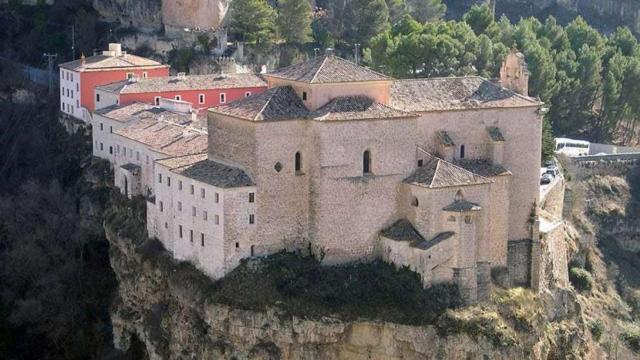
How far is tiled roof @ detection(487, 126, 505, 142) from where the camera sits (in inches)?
1922

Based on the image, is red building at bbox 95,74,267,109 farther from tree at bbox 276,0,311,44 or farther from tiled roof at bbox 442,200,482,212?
tiled roof at bbox 442,200,482,212

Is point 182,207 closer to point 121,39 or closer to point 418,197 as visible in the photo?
point 418,197

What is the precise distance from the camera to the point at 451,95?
4928cm

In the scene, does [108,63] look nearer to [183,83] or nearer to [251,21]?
[183,83]

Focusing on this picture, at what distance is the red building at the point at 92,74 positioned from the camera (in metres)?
64.9

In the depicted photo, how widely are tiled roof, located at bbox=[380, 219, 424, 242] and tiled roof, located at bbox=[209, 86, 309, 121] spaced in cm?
458

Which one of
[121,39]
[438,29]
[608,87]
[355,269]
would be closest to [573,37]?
[608,87]

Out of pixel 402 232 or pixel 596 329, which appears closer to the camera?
pixel 402 232

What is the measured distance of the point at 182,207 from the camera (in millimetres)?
46469

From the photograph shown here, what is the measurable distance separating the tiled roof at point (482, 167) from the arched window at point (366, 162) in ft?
13.5

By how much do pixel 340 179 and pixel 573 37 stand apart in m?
37.0

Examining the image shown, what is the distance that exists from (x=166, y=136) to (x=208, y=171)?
7485mm

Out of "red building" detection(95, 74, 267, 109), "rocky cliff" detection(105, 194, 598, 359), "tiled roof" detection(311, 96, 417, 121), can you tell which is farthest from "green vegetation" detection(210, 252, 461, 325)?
"red building" detection(95, 74, 267, 109)

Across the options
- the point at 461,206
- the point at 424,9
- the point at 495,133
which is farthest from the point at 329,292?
the point at 424,9
